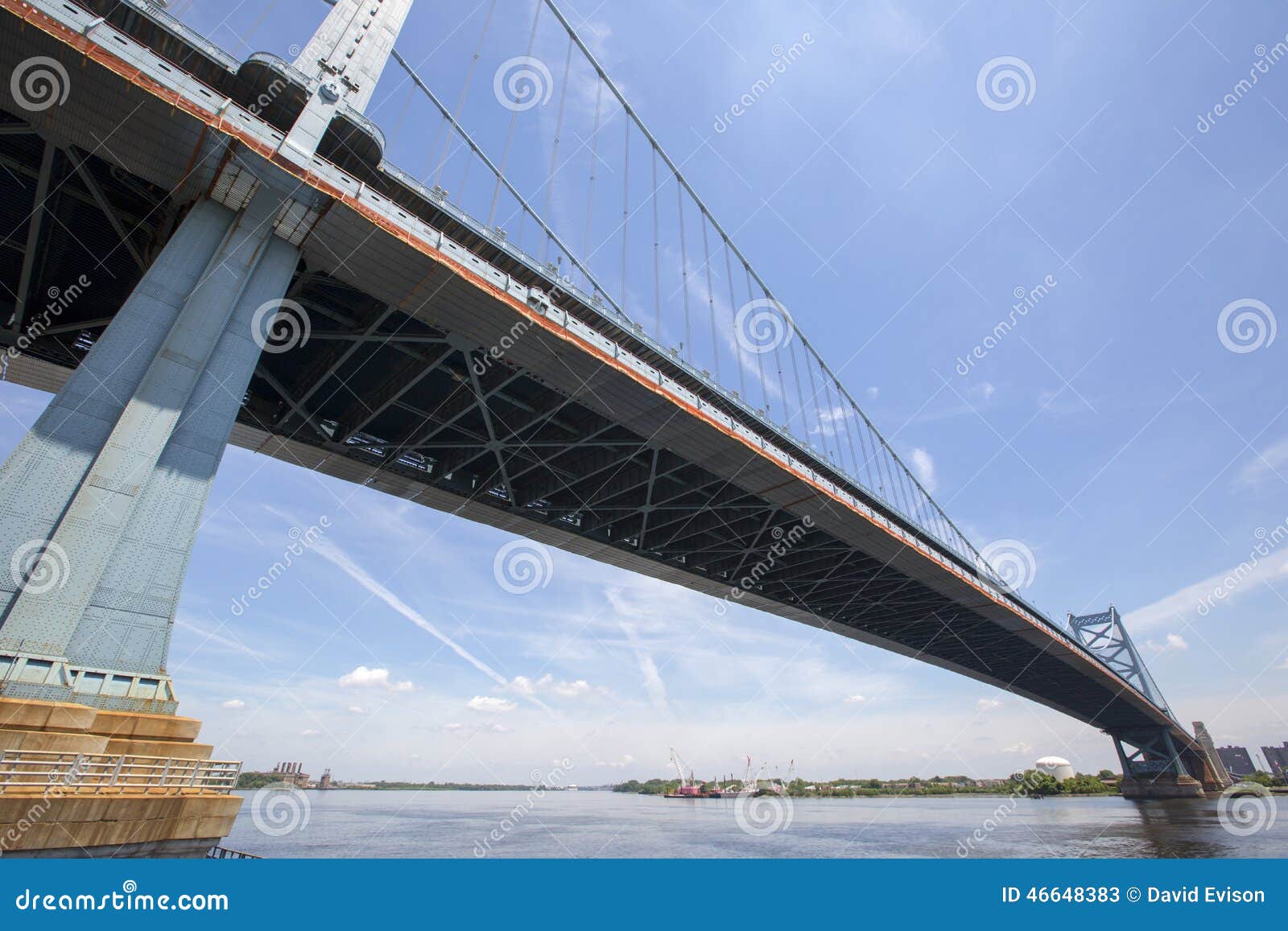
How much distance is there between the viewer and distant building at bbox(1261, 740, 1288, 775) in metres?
162

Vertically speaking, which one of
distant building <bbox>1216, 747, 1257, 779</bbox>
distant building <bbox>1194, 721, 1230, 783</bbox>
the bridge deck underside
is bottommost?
the bridge deck underside

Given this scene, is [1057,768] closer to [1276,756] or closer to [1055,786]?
[1055,786]

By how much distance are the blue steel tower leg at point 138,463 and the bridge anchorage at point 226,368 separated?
4 cm

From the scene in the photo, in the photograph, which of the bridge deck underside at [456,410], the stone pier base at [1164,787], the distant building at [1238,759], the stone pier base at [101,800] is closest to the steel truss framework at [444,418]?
the bridge deck underside at [456,410]

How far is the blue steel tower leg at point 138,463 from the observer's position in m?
8.80

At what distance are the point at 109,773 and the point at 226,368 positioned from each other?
7.22m

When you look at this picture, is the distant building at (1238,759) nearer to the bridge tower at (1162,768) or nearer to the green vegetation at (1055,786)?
the green vegetation at (1055,786)

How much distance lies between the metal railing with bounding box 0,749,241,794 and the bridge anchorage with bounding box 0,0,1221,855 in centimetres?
8

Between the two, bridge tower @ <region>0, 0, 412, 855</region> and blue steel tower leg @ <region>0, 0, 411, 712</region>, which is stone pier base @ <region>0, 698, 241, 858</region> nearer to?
bridge tower @ <region>0, 0, 412, 855</region>

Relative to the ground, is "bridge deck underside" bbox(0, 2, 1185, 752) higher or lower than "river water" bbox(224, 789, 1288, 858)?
higher

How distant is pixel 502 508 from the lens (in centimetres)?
2892

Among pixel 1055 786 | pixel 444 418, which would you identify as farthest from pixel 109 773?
pixel 1055 786

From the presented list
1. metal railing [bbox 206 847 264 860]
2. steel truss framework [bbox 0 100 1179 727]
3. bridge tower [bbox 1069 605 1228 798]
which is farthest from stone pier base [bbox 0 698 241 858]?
bridge tower [bbox 1069 605 1228 798]

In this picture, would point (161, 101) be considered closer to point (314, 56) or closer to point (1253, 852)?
point (314, 56)
